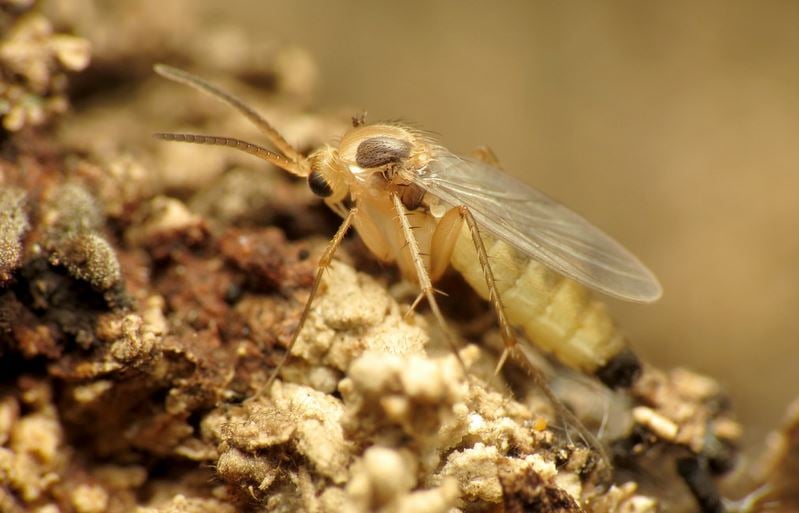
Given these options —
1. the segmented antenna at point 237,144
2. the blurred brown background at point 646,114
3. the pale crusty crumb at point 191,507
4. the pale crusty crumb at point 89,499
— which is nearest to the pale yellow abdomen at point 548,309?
the segmented antenna at point 237,144

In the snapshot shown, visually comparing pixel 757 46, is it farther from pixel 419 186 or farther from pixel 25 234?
pixel 25 234

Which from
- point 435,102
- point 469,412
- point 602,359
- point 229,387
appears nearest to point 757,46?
point 435,102

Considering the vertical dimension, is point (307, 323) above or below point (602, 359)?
below

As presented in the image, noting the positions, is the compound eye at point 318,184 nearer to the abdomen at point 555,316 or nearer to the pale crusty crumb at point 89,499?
the abdomen at point 555,316

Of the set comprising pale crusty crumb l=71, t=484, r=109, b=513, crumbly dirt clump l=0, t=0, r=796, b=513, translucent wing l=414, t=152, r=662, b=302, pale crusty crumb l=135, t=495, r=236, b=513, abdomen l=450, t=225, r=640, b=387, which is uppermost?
translucent wing l=414, t=152, r=662, b=302

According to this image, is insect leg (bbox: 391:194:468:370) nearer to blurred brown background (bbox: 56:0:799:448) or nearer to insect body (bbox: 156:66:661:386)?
insect body (bbox: 156:66:661:386)

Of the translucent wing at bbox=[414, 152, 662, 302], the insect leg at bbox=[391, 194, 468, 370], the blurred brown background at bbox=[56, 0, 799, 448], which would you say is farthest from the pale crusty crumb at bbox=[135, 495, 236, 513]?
the blurred brown background at bbox=[56, 0, 799, 448]

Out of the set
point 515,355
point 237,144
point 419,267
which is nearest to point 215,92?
point 237,144
